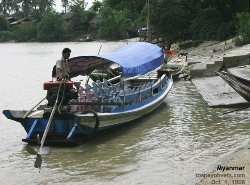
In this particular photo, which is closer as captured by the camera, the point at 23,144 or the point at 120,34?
the point at 23,144

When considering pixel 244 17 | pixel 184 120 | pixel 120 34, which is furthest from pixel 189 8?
pixel 120 34

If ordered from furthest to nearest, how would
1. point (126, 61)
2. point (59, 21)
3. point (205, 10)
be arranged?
1. point (59, 21)
2. point (205, 10)
3. point (126, 61)

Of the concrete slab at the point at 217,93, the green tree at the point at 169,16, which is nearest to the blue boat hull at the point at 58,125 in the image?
the concrete slab at the point at 217,93

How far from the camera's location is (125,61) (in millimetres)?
12281

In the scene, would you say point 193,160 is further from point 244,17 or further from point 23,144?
point 244,17

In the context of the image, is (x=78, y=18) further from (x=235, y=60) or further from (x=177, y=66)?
(x=235, y=60)

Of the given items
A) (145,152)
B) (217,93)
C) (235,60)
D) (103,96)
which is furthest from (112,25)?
(145,152)

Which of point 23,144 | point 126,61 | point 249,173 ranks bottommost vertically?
point 23,144

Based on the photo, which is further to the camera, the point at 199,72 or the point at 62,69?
the point at 199,72

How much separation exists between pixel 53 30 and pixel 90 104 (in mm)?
89108

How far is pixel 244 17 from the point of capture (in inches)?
1193

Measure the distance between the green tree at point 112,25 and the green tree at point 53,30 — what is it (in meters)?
10.6

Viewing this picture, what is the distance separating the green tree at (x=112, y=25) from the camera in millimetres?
87812

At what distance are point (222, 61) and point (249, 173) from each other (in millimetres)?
14221
